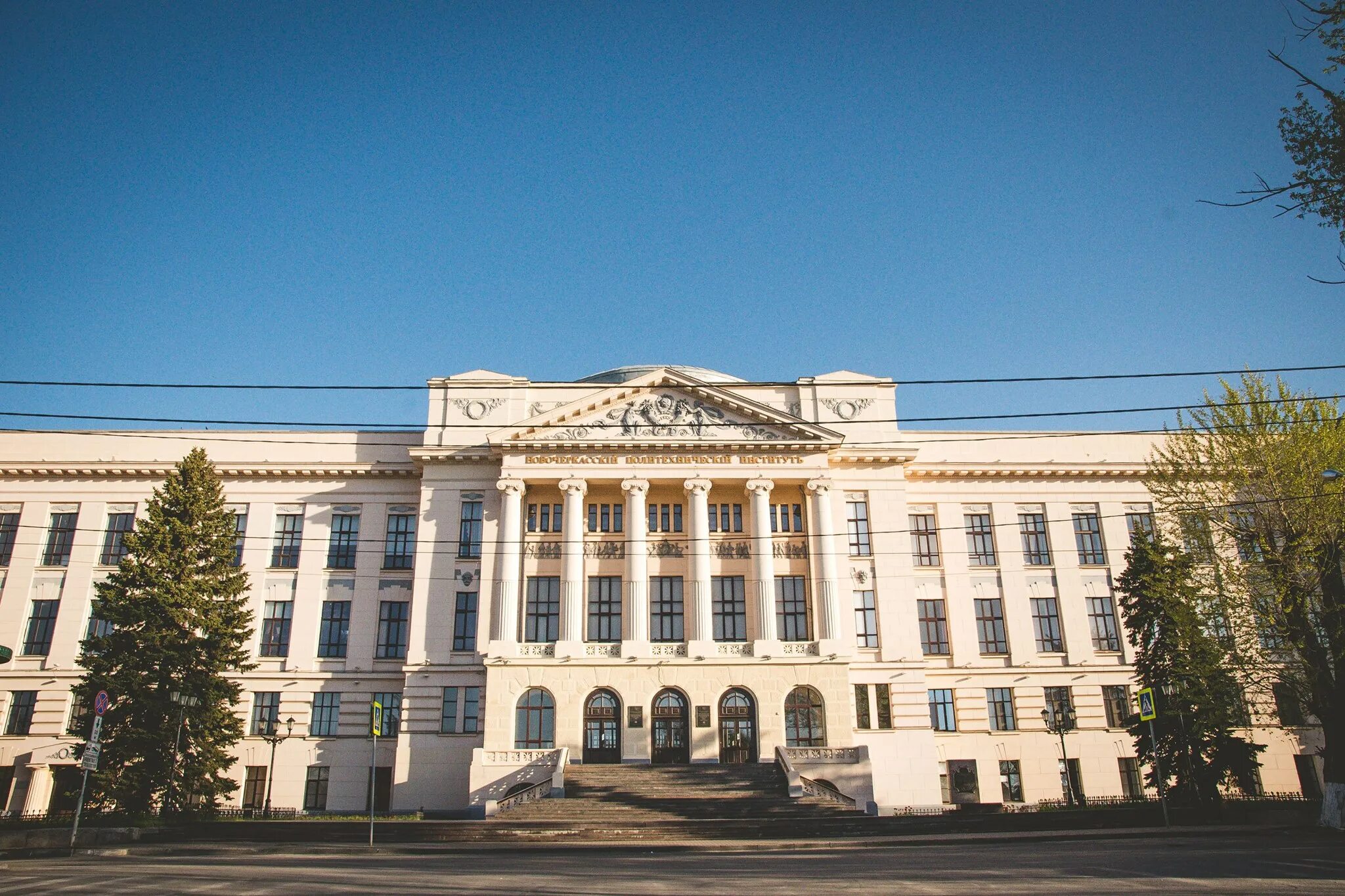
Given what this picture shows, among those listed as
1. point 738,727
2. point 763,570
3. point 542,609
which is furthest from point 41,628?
point 763,570

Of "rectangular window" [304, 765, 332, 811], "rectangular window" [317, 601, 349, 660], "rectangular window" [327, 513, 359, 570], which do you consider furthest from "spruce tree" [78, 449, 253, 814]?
"rectangular window" [327, 513, 359, 570]

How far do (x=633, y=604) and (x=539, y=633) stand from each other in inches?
178

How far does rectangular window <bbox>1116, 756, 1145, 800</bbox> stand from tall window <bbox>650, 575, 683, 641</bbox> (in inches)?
788

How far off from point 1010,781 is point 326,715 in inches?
1170

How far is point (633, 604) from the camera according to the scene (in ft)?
123

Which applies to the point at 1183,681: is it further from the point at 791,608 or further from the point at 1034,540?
the point at 791,608

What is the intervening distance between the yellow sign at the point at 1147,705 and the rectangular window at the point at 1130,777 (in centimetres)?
1166

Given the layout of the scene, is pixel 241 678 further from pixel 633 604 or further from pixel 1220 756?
pixel 1220 756

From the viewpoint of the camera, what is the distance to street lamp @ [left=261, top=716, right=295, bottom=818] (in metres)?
36.2

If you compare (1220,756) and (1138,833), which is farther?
(1220,756)

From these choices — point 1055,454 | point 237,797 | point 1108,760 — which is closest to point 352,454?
point 237,797

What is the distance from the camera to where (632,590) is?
37.6m

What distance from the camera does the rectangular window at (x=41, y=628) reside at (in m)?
39.9

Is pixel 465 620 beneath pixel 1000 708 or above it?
above
